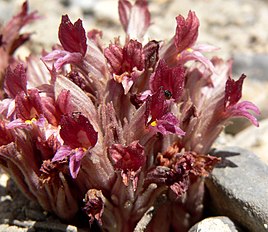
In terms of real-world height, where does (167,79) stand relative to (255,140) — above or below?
above

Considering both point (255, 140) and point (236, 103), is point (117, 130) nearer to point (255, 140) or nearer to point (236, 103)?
point (236, 103)

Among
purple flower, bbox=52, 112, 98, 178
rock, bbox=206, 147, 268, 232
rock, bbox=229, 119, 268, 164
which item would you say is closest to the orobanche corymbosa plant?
purple flower, bbox=52, 112, 98, 178

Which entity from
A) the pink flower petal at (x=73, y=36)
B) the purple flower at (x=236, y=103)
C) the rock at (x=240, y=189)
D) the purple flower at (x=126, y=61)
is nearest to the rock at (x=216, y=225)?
the rock at (x=240, y=189)

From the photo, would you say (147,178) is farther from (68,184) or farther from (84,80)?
(84,80)

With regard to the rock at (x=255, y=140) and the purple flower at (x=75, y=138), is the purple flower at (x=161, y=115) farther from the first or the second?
the rock at (x=255, y=140)

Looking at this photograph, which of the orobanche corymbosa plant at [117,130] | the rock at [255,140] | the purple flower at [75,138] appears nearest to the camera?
the purple flower at [75,138]

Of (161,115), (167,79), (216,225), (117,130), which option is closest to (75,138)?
(117,130)
